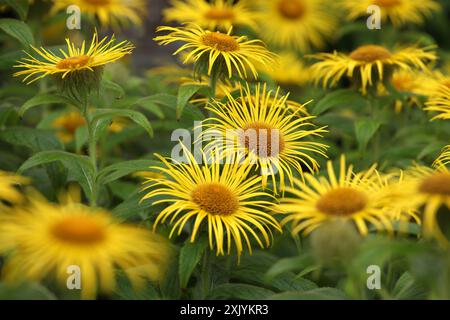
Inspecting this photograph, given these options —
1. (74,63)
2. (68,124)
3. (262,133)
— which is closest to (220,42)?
(262,133)

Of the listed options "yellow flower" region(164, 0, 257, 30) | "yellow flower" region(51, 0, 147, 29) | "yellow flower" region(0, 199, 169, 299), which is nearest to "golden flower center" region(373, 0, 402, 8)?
"yellow flower" region(164, 0, 257, 30)

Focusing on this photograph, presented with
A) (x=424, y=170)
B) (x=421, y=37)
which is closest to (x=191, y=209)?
(x=424, y=170)

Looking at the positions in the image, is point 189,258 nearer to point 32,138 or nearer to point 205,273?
point 205,273

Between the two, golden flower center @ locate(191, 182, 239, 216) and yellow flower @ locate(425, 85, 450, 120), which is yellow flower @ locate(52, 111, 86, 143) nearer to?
golden flower center @ locate(191, 182, 239, 216)

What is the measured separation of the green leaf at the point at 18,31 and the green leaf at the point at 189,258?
33.6 inches

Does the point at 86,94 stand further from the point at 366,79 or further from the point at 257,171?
the point at 366,79

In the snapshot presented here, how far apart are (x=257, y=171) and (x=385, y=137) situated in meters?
1.09

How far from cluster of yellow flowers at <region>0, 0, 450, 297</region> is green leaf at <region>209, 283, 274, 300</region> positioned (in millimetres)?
92

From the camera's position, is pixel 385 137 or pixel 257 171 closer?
pixel 257 171

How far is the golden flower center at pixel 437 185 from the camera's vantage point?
1436 mm

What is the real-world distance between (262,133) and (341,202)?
1.30 feet

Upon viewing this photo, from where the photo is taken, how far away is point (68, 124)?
269 cm

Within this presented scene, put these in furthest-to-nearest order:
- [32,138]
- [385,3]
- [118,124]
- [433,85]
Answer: [385,3] → [118,124] → [433,85] → [32,138]
